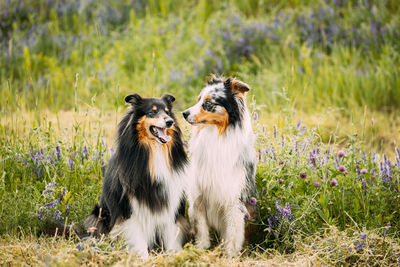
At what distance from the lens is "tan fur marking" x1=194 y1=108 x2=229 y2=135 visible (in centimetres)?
373

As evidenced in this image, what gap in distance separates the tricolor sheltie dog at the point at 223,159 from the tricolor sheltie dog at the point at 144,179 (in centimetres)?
23

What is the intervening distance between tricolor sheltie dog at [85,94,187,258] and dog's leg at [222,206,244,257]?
48 centimetres

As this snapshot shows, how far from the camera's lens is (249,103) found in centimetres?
575

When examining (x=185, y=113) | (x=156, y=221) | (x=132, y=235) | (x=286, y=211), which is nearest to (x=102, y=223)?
(x=132, y=235)

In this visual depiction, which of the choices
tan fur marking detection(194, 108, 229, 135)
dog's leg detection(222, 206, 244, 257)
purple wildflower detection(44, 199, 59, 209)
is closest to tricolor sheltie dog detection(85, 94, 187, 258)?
tan fur marking detection(194, 108, 229, 135)

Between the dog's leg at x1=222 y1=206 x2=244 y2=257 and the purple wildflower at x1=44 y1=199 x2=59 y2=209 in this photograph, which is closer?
the dog's leg at x1=222 y1=206 x2=244 y2=257

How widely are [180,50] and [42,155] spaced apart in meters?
4.37

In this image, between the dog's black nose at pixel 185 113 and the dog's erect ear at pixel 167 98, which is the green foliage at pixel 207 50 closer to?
the dog's erect ear at pixel 167 98

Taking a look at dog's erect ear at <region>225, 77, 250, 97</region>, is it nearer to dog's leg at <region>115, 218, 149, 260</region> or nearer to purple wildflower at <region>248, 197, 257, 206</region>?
purple wildflower at <region>248, 197, 257, 206</region>

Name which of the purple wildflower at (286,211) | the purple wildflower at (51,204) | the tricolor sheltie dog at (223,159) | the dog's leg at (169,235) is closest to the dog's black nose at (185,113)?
the tricolor sheltie dog at (223,159)

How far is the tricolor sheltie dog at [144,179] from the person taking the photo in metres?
3.64

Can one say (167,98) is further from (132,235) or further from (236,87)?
(132,235)

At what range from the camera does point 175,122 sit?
12.3 ft

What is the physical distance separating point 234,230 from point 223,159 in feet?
2.05
